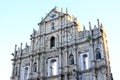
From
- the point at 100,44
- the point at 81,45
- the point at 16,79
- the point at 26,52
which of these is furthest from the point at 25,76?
the point at 100,44

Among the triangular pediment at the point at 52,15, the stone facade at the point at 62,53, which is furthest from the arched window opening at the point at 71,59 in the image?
the triangular pediment at the point at 52,15

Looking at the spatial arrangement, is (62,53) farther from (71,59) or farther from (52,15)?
(52,15)

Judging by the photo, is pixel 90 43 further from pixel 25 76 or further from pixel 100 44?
pixel 25 76

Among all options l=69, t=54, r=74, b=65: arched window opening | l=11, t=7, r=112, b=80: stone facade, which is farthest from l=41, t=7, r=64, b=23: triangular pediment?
l=69, t=54, r=74, b=65: arched window opening

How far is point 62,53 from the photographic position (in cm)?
2895

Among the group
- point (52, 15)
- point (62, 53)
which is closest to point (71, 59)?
point (62, 53)

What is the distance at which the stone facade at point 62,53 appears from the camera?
86.6ft

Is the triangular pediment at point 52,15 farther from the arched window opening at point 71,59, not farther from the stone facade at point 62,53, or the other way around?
the arched window opening at point 71,59

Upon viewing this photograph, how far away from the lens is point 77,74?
26.6 m

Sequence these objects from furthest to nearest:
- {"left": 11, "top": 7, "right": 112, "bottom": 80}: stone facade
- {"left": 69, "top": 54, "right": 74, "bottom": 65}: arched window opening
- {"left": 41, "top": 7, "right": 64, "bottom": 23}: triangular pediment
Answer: {"left": 41, "top": 7, "right": 64, "bottom": 23}: triangular pediment, {"left": 69, "top": 54, "right": 74, "bottom": 65}: arched window opening, {"left": 11, "top": 7, "right": 112, "bottom": 80}: stone facade

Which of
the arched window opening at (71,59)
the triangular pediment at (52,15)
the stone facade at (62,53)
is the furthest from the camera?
the triangular pediment at (52,15)

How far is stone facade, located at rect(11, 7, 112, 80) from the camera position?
86.6 ft

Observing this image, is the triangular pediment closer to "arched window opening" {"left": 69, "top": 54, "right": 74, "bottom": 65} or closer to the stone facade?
the stone facade

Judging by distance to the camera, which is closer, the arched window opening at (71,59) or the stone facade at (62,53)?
the stone facade at (62,53)
